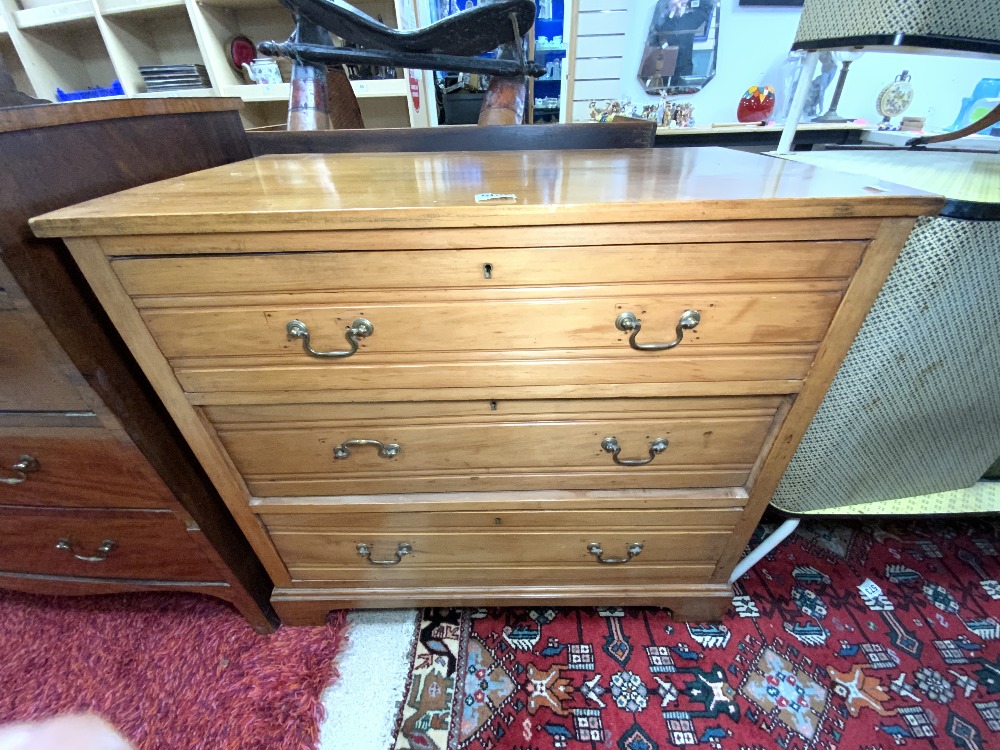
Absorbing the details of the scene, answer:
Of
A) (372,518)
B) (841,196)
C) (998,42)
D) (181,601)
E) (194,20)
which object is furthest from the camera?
(194,20)

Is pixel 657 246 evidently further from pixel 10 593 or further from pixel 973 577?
pixel 10 593

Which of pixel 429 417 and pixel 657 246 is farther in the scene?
pixel 429 417

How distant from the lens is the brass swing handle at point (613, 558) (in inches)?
30.5

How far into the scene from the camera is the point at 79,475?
656mm

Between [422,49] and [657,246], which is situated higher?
[422,49]

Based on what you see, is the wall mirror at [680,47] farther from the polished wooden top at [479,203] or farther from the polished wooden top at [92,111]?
the polished wooden top at [92,111]

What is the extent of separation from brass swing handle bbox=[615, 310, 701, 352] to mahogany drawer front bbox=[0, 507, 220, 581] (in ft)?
2.62

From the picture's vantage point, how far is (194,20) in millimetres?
1733

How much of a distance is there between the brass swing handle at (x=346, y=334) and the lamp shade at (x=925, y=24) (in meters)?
0.87

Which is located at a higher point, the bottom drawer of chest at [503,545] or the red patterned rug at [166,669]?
the bottom drawer of chest at [503,545]

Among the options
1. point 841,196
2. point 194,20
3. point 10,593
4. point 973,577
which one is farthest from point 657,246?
point 194,20

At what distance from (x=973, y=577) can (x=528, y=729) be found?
1.10 metres

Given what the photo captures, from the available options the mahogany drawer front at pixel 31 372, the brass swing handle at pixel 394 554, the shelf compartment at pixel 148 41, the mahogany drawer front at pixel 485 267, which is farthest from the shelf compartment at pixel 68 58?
the brass swing handle at pixel 394 554

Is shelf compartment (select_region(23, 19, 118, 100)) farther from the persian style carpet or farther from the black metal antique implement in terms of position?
the persian style carpet
